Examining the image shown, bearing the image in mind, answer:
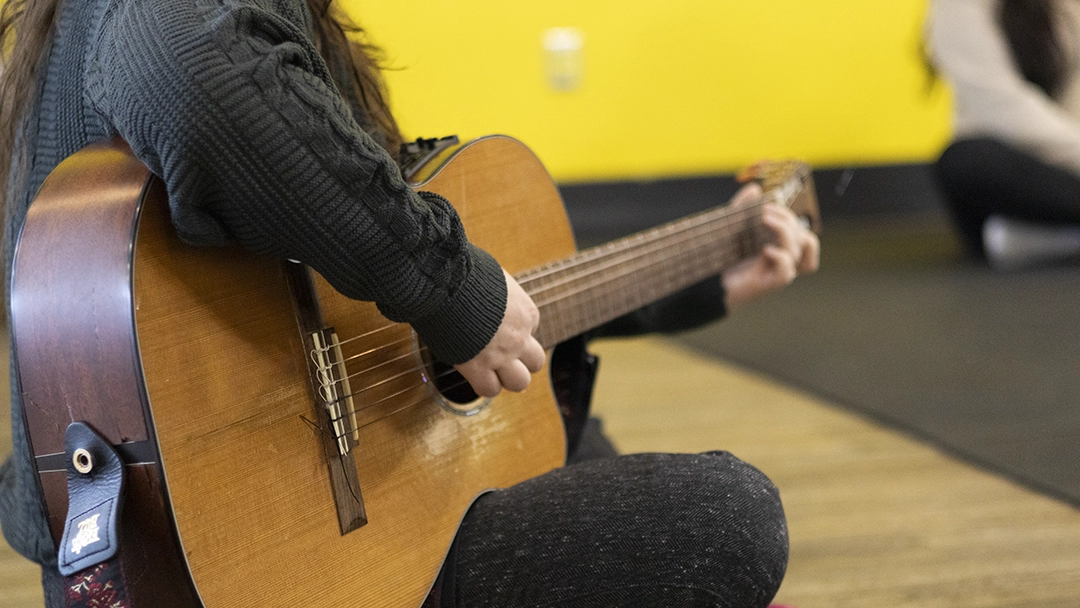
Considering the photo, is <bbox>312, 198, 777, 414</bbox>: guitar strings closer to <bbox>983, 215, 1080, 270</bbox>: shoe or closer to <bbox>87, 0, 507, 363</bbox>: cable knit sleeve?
<bbox>87, 0, 507, 363</bbox>: cable knit sleeve

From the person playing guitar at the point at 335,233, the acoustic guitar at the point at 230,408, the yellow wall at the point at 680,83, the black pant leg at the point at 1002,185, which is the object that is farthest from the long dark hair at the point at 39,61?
the black pant leg at the point at 1002,185

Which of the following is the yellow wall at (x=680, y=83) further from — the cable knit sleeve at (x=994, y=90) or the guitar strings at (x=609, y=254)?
the guitar strings at (x=609, y=254)

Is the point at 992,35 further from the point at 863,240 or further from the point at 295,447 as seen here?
the point at 295,447

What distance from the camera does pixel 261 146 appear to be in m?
0.58

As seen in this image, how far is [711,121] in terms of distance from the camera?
3.67 m

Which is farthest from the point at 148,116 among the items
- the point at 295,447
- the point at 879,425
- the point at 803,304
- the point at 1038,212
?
the point at 1038,212

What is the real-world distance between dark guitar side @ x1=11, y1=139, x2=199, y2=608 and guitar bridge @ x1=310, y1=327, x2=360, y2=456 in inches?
5.2

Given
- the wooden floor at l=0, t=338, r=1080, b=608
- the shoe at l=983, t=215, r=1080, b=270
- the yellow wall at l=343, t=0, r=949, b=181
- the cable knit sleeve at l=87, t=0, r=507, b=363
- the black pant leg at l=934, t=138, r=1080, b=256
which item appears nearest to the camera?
the cable knit sleeve at l=87, t=0, r=507, b=363

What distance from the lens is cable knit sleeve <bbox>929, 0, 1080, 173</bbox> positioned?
2.79 meters

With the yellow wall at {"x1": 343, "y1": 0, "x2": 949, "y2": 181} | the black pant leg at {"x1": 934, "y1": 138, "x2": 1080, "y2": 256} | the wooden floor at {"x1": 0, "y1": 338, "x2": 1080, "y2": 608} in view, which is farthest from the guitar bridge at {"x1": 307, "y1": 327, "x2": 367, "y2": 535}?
the black pant leg at {"x1": 934, "y1": 138, "x2": 1080, "y2": 256}

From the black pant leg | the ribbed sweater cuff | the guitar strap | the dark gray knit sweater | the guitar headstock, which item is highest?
the dark gray knit sweater

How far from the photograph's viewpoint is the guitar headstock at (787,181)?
130 centimetres

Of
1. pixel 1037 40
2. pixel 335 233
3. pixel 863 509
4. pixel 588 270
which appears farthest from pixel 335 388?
pixel 1037 40

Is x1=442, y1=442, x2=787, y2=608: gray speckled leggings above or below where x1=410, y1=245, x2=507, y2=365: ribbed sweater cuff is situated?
below
